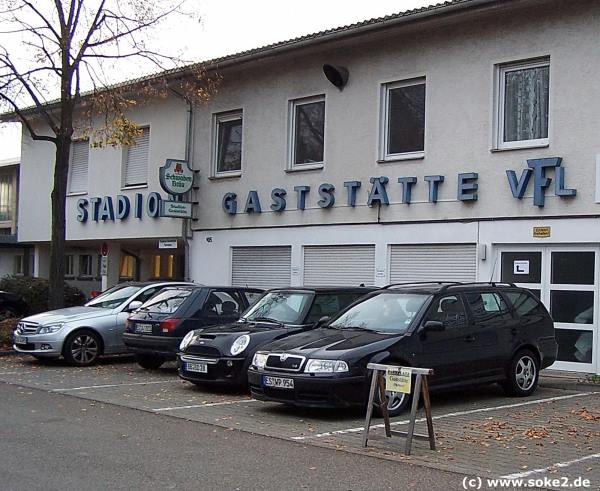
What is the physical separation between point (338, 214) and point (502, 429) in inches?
364

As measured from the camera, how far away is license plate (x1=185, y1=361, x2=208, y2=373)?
39.8 feet

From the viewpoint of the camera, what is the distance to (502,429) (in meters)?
9.66

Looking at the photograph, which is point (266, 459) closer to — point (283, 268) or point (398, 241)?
point (398, 241)

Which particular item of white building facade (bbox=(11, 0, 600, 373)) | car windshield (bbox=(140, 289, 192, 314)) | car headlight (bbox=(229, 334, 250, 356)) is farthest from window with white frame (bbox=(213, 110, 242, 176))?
car headlight (bbox=(229, 334, 250, 356))

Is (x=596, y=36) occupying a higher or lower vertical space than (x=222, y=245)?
higher

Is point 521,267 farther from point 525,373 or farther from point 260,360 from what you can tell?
point 260,360

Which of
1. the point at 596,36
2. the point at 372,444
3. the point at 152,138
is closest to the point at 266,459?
the point at 372,444

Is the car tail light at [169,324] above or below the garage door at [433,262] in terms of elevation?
below

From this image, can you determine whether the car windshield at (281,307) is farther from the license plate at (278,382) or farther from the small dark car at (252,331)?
the license plate at (278,382)

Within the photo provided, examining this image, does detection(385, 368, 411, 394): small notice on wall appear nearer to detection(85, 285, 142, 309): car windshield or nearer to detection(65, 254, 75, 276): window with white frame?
detection(85, 285, 142, 309): car windshield

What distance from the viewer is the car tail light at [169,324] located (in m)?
14.2

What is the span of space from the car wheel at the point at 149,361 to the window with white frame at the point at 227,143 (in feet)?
21.9

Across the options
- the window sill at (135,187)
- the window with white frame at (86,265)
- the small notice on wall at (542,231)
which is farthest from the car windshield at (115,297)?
the window with white frame at (86,265)

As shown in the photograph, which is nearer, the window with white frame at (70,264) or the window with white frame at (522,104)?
the window with white frame at (522,104)
